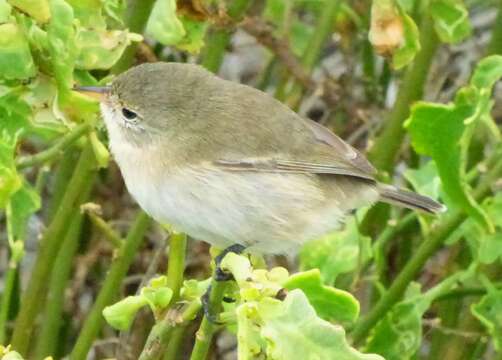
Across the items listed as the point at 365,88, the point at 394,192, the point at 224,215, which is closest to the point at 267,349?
the point at 224,215

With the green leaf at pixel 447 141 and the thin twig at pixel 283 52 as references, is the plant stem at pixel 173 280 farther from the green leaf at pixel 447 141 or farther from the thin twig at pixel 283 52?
the thin twig at pixel 283 52

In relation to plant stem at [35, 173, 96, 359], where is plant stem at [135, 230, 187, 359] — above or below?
above

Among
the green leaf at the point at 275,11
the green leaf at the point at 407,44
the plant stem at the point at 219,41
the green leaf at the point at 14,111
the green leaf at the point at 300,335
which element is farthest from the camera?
the green leaf at the point at 275,11

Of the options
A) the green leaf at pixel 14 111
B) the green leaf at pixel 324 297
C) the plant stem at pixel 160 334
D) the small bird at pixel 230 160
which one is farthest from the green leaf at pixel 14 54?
the green leaf at pixel 324 297

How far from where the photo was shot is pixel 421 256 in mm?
2570

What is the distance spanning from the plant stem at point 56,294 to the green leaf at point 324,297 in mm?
1340

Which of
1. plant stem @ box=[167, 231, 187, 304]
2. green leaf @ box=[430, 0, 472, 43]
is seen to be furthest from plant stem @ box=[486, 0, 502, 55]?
plant stem @ box=[167, 231, 187, 304]

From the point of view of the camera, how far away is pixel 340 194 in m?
2.74

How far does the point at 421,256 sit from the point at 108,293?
29.5 inches

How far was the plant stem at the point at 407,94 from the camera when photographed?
297cm

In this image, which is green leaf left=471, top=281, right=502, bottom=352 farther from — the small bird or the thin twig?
the thin twig

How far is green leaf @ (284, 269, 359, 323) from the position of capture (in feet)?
5.67

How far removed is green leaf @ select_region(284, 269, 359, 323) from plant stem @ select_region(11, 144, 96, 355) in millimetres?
1024

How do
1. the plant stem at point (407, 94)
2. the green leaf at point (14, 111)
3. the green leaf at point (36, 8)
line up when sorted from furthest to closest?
1. the plant stem at point (407, 94)
2. the green leaf at point (14, 111)
3. the green leaf at point (36, 8)
